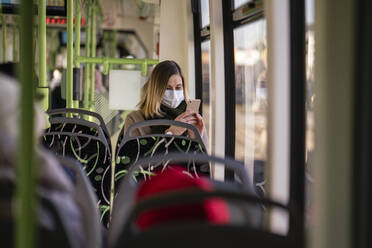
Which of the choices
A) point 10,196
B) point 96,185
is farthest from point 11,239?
point 96,185

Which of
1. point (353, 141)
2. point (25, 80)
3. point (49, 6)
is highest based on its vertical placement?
point (49, 6)

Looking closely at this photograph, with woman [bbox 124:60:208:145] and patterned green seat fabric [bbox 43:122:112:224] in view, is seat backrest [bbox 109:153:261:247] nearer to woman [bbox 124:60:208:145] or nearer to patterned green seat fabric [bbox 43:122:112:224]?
patterned green seat fabric [bbox 43:122:112:224]

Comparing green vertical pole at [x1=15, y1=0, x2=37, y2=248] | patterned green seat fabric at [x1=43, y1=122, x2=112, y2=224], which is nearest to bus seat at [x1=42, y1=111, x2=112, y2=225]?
patterned green seat fabric at [x1=43, y1=122, x2=112, y2=224]

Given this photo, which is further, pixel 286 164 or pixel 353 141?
pixel 286 164

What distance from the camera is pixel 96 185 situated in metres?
2.79

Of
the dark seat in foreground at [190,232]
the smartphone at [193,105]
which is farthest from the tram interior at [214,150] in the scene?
the smartphone at [193,105]

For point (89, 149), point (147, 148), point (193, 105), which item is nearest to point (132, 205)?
point (147, 148)

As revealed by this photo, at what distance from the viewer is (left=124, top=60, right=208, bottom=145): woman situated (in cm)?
347

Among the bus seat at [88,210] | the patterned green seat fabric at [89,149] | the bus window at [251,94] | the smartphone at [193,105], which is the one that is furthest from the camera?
the smartphone at [193,105]

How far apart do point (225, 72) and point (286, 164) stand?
145 centimetres

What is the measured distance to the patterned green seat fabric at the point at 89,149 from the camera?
2.75 meters

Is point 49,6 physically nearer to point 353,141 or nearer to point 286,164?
point 286,164

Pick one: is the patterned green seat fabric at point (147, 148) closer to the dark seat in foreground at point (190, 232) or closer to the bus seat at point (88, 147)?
the bus seat at point (88, 147)

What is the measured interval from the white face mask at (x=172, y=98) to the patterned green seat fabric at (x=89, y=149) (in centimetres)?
78
